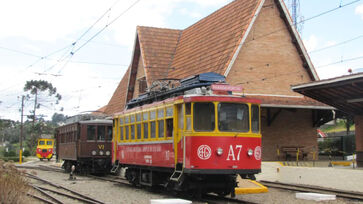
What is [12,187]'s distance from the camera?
34.2ft

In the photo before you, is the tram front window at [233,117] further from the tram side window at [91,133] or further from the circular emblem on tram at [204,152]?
the tram side window at [91,133]

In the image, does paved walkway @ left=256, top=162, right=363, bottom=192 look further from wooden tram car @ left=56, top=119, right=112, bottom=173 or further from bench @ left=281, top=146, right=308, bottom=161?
wooden tram car @ left=56, top=119, right=112, bottom=173

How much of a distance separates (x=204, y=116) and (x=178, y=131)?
3.13 feet

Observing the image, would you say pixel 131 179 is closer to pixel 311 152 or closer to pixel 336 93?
pixel 336 93

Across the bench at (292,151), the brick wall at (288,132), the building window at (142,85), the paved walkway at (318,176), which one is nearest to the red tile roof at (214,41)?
the building window at (142,85)

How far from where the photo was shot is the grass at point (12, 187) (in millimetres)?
10227

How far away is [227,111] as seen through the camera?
39.7ft

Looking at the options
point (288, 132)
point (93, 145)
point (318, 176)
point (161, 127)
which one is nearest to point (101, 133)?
point (93, 145)

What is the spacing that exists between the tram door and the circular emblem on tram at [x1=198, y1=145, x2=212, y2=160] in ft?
2.52

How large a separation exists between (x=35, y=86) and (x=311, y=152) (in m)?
53.9

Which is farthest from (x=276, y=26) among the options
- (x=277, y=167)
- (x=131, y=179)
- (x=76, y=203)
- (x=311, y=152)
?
(x=76, y=203)

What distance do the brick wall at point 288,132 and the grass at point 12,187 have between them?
47.4ft

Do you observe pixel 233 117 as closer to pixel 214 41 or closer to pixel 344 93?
pixel 344 93

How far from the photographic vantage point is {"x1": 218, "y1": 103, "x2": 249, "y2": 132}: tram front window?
11961 mm
